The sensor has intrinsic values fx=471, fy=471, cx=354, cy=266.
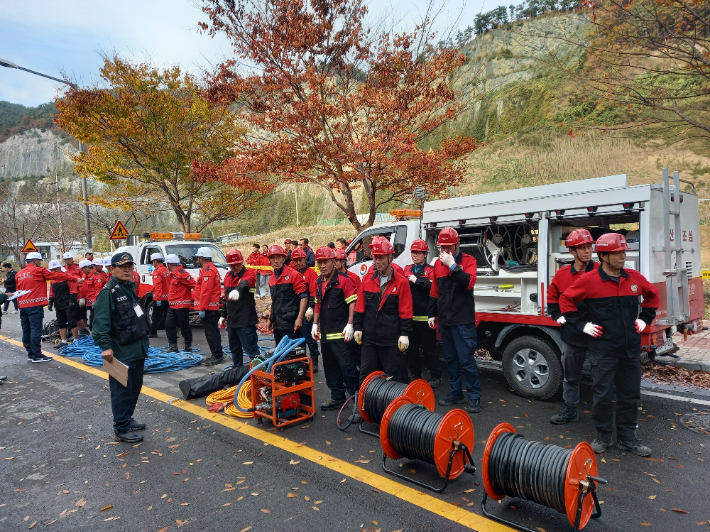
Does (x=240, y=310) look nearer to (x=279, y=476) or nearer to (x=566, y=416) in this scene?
(x=279, y=476)

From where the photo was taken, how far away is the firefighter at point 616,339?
408 centimetres

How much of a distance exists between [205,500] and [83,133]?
658 inches

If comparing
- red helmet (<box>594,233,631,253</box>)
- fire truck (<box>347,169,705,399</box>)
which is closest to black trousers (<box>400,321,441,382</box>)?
fire truck (<box>347,169,705,399</box>)

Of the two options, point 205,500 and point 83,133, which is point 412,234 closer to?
point 205,500

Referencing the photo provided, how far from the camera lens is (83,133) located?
1648 cm

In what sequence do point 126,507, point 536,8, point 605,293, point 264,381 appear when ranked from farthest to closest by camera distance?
point 536,8 < point 264,381 < point 605,293 < point 126,507

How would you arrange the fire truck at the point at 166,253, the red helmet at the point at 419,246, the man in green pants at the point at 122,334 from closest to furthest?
1. the man in green pants at the point at 122,334
2. the red helmet at the point at 419,246
3. the fire truck at the point at 166,253

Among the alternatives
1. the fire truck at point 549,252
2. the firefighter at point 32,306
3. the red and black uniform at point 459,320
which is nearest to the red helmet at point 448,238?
the red and black uniform at point 459,320

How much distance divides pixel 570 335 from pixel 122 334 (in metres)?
4.57

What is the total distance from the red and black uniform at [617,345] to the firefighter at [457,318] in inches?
52.9

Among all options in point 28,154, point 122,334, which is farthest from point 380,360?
point 28,154

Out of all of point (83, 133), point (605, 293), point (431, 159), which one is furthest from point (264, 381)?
point (83, 133)

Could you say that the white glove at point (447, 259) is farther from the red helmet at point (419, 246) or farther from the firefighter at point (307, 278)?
the firefighter at point (307, 278)

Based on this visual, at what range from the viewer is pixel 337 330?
5.44 m
